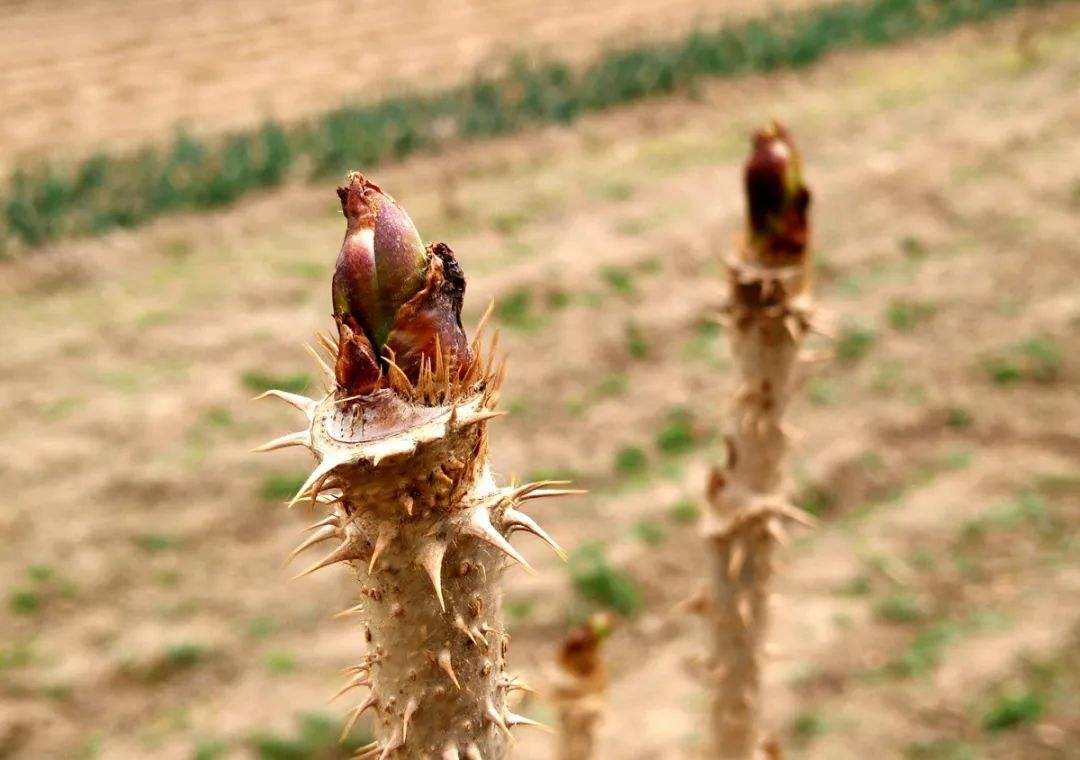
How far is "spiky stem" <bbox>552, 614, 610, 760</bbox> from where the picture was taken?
86.3 inches

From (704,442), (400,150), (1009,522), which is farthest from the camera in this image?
(400,150)

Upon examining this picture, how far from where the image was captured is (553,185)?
489 inches

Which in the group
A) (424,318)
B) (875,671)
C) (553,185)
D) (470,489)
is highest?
(424,318)

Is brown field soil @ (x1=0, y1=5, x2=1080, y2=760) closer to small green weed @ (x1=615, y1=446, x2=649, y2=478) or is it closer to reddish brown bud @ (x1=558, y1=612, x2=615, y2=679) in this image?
small green weed @ (x1=615, y1=446, x2=649, y2=478)

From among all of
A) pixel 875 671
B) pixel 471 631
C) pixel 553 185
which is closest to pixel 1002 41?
pixel 553 185

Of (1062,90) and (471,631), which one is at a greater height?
(471,631)

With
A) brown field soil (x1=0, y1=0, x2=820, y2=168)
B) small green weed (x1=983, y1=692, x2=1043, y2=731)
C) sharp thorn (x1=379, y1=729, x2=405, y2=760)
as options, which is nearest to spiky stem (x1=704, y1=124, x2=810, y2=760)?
sharp thorn (x1=379, y1=729, x2=405, y2=760)

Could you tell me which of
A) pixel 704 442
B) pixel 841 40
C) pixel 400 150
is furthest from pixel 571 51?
pixel 704 442

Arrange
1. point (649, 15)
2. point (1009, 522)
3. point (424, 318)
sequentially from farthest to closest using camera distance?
point (649, 15), point (1009, 522), point (424, 318)

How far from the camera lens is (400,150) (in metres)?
13.5

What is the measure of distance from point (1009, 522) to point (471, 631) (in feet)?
22.4

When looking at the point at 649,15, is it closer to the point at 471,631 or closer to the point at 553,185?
the point at 553,185

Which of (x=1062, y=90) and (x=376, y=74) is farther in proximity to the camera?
(x=376, y=74)

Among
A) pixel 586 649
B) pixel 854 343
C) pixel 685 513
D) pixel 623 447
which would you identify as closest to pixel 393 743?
pixel 586 649
